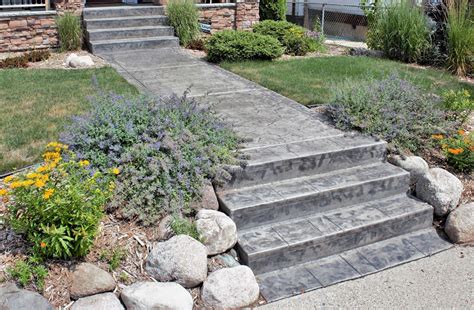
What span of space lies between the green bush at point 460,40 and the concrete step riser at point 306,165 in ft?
15.6

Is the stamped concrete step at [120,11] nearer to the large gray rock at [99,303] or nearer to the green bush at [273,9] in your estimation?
the green bush at [273,9]

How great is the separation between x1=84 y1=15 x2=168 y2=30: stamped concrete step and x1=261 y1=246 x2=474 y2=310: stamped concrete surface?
796 cm

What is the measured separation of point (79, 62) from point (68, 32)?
1.44 m

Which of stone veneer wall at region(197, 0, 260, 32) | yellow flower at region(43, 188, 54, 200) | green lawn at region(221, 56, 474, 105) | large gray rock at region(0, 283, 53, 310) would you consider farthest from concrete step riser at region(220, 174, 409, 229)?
stone veneer wall at region(197, 0, 260, 32)

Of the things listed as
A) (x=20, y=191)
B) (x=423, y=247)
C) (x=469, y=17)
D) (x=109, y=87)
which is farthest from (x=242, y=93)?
(x=469, y=17)

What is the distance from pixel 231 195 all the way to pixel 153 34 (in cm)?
671

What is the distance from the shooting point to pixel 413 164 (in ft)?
16.7

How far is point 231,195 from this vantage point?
14.6ft

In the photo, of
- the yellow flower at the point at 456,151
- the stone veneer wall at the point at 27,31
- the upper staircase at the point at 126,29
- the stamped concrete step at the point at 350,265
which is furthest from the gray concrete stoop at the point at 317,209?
the stone veneer wall at the point at 27,31

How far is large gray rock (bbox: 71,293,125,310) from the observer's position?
132 inches

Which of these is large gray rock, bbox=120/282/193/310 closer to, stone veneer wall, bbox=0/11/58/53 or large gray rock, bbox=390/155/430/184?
large gray rock, bbox=390/155/430/184

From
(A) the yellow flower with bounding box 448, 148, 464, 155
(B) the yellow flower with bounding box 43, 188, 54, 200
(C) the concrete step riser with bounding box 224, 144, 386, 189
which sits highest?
(B) the yellow flower with bounding box 43, 188, 54, 200

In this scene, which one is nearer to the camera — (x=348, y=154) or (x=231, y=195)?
(x=231, y=195)

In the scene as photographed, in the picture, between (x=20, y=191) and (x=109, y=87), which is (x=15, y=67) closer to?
(x=109, y=87)
